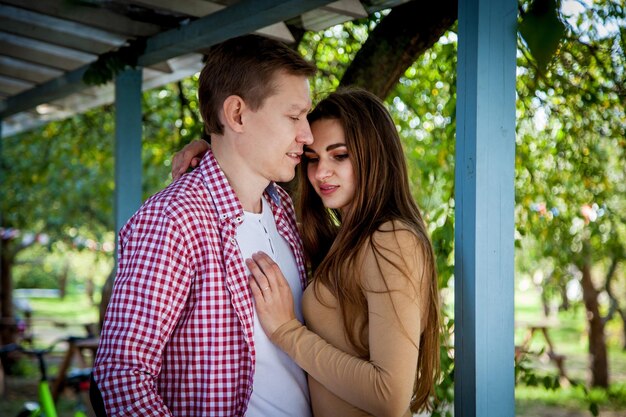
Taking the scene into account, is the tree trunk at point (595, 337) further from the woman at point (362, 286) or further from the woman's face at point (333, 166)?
the woman's face at point (333, 166)

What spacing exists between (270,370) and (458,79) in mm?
993

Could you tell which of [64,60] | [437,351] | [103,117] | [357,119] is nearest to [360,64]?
[357,119]

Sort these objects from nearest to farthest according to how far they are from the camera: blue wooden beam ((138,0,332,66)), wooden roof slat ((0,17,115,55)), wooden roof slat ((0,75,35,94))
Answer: blue wooden beam ((138,0,332,66)) → wooden roof slat ((0,17,115,55)) → wooden roof slat ((0,75,35,94))

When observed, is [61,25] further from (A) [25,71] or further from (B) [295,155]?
(B) [295,155]

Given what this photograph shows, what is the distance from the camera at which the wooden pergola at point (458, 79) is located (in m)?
2.14

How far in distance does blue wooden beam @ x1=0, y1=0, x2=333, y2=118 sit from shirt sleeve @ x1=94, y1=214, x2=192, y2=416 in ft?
4.13

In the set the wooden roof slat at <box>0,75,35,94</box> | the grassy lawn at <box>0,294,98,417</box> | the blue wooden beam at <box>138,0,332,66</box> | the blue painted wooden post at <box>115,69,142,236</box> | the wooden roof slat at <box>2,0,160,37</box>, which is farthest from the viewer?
the grassy lawn at <box>0,294,98,417</box>

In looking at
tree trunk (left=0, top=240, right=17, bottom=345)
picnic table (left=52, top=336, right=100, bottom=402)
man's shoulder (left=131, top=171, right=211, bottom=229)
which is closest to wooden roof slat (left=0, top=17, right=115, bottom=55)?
man's shoulder (left=131, top=171, right=211, bottom=229)

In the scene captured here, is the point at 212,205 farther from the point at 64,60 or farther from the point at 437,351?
the point at 64,60

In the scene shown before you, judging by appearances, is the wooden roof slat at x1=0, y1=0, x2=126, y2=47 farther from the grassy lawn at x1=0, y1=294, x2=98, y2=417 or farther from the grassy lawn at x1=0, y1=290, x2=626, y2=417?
the grassy lawn at x1=0, y1=294, x2=98, y2=417

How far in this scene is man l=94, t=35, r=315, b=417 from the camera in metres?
1.82

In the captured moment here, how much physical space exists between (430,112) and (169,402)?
3.77 metres

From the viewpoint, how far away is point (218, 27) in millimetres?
3271

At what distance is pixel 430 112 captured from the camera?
17.5 ft
